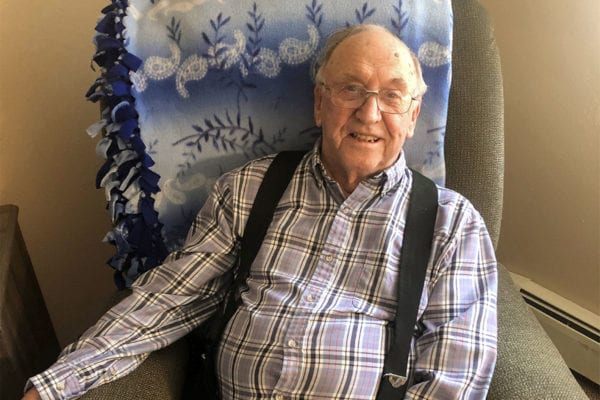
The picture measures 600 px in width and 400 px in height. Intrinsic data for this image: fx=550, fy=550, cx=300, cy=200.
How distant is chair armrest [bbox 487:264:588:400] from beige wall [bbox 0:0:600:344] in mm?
600

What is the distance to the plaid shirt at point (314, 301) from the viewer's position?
1002mm

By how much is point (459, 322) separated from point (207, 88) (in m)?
0.71

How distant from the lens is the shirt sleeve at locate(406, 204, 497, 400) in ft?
3.22

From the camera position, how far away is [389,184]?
113 cm

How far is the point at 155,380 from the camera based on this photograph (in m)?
1.03

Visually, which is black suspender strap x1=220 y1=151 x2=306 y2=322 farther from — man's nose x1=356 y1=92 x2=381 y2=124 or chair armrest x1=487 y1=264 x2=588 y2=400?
chair armrest x1=487 y1=264 x2=588 y2=400

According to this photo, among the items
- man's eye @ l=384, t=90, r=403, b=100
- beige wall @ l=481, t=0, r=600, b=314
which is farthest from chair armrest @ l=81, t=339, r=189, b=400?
beige wall @ l=481, t=0, r=600, b=314

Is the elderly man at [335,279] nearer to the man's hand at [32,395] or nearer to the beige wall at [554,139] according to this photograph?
the man's hand at [32,395]

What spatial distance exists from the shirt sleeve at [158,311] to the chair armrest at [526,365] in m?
0.58

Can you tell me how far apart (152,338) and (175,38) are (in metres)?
0.62

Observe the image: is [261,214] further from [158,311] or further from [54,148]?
[54,148]

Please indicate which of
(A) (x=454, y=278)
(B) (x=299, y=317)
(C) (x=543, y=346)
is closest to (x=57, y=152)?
(B) (x=299, y=317)

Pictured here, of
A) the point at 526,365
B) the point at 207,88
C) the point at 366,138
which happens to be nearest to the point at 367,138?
the point at 366,138

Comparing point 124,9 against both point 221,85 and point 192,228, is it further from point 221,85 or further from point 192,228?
point 192,228
